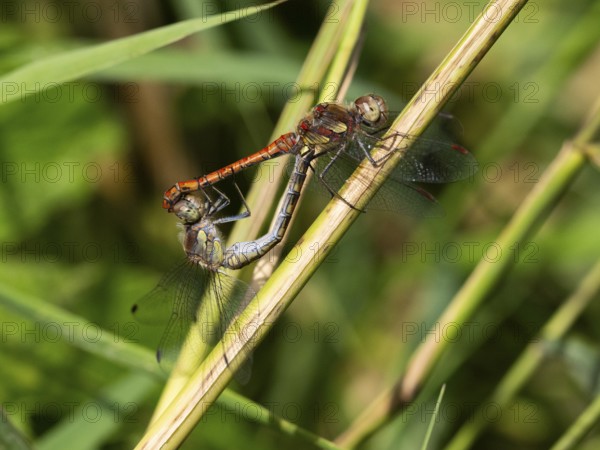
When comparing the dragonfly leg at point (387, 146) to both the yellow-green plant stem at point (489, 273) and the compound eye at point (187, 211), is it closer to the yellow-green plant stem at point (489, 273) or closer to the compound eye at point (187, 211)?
the yellow-green plant stem at point (489, 273)

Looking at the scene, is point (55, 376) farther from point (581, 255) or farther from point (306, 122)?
point (581, 255)

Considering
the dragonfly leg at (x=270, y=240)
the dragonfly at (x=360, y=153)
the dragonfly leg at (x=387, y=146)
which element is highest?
the dragonfly leg at (x=387, y=146)

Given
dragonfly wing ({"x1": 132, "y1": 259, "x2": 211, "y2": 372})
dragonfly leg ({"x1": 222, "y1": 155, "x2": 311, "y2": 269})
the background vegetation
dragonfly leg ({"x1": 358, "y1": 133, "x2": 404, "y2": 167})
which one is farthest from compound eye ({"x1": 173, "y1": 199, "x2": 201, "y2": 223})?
dragonfly leg ({"x1": 358, "y1": 133, "x2": 404, "y2": 167})

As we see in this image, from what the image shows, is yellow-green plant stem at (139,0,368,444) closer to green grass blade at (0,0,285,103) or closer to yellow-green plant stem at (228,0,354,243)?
yellow-green plant stem at (228,0,354,243)

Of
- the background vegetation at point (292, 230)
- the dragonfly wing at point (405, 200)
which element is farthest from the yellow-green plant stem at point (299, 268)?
the background vegetation at point (292, 230)

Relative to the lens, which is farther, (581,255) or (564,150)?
(581,255)

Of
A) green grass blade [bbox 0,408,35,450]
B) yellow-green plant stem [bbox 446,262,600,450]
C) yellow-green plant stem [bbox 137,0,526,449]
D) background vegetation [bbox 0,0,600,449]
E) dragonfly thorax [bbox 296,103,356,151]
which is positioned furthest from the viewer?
background vegetation [bbox 0,0,600,449]

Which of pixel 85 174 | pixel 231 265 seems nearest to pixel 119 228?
pixel 85 174

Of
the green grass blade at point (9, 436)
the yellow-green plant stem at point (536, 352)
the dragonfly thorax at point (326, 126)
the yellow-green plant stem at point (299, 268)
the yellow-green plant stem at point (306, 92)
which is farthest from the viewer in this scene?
the yellow-green plant stem at point (536, 352)
